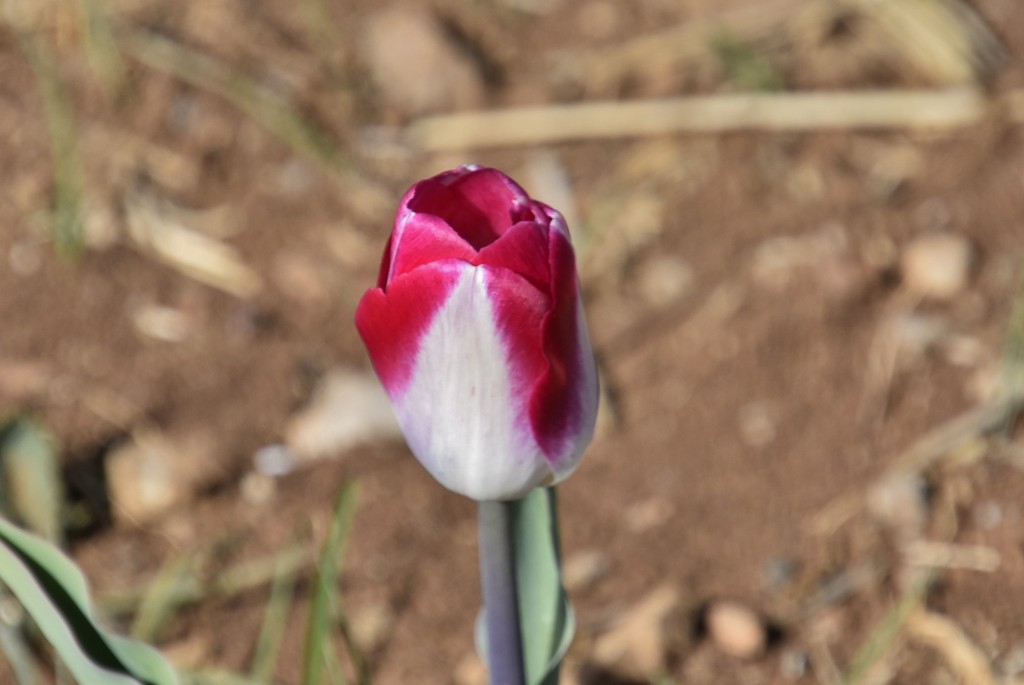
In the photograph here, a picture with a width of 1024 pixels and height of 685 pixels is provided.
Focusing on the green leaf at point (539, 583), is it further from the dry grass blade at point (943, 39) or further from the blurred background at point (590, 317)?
the dry grass blade at point (943, 39)

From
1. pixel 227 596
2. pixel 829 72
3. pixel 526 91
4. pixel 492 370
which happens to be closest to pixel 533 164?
pixel 526 91

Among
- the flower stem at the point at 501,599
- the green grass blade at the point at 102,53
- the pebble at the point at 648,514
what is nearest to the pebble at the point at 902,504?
the pebble at the point at 648,514

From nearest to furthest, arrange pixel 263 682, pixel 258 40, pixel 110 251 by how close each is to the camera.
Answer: pixel 263 682
pixel 110 251
pixel 258 40

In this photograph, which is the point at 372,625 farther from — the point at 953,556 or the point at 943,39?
the point at 943,39

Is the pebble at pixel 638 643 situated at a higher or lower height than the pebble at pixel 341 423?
higher

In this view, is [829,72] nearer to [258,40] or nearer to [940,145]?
[940,145]

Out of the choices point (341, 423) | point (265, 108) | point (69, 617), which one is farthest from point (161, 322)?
point (69, 617)
